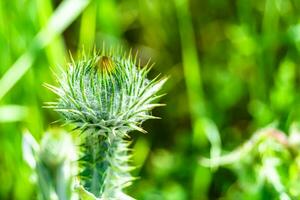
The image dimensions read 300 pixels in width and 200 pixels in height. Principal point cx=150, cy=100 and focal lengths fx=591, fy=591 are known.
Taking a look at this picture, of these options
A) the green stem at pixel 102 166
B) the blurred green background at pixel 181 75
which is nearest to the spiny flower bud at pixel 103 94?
the green stem at pixel 102 166

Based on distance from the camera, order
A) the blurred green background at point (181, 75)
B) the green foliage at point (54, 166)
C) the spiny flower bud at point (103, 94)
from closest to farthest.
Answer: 1. the green foliage at point (54, 166)
2. the spiny flower bud at point (103, 94)
3. the blurred green background at point (181, 75)

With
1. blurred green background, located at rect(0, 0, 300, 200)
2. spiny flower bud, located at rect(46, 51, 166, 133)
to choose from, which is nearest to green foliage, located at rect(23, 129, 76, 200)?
spiny flower bud, located at rect(46, 51, 166, 133)

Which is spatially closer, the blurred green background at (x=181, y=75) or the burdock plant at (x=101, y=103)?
the burdock plant at (x=101, y=103)

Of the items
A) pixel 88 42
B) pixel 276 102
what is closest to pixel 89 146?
pixel 276 102

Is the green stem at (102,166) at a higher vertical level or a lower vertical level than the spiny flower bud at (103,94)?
lower

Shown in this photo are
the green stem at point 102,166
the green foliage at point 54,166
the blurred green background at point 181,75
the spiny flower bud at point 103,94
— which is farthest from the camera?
the blurred green background at point 181,75

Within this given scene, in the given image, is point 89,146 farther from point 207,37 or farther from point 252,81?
point 207,37

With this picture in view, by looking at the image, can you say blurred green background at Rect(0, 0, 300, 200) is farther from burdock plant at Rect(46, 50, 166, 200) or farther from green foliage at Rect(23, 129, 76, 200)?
green foliage at Rect(23, 129, 76, 200)

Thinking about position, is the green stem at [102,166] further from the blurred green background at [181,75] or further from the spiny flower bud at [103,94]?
the blurred green background at [181,75]
